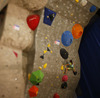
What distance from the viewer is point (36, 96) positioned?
167cm

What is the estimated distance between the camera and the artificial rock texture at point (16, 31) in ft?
5.24

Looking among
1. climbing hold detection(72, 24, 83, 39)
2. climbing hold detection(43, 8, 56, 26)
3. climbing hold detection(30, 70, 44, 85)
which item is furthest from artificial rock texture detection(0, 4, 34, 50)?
climbing hold detection(72, 24, 83, 39)

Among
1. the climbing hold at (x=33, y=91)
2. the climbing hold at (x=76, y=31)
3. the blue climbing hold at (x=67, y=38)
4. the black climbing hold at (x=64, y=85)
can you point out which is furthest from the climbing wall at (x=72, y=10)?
the climbing hold at (x=33, y=91)

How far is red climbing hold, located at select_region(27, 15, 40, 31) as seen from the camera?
1.76m

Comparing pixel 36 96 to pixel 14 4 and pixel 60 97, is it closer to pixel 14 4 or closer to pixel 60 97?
pixel 60 97

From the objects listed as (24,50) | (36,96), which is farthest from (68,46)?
(36,96)

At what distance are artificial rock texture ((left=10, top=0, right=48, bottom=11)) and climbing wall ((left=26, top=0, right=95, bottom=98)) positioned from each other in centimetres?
13

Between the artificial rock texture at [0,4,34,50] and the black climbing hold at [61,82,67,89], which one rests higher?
the artificial rock texture at [0,4,34,50]

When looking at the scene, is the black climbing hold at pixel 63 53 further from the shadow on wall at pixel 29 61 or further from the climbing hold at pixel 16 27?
the climbing hold at pixel 16 27

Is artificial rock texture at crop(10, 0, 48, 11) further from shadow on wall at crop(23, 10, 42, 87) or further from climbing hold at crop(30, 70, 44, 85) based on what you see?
climbing hold at crop(30, 70, 44, 85)

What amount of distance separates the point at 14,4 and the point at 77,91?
7.46ft

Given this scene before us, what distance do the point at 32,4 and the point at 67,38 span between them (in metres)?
0.96

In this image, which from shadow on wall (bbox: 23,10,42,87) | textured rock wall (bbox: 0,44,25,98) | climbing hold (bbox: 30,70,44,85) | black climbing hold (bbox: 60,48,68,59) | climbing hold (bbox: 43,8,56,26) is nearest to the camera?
textured rock wall (bbox: 0,44,25,98)

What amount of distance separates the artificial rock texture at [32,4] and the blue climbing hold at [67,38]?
0.73m
